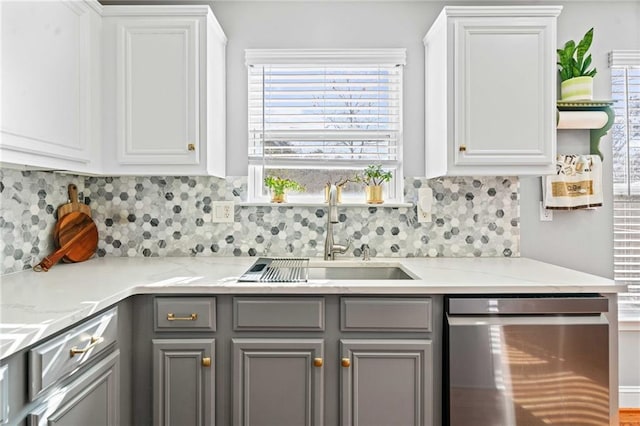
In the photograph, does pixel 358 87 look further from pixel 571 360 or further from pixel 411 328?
pixel 571 360

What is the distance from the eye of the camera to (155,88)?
2.02m

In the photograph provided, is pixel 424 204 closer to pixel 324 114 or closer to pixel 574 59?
pixel 324 114

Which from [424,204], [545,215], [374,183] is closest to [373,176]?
[374,183]

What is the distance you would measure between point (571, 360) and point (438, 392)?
532 mm

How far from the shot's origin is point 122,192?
2365 mm

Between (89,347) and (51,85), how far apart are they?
108 cm

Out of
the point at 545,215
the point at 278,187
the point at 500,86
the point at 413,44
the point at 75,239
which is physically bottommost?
the point at 75,239

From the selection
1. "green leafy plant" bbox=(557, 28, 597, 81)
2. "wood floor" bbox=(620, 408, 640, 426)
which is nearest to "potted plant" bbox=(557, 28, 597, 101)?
"green leafy plant" bbox=(557, 28, 597, 81)

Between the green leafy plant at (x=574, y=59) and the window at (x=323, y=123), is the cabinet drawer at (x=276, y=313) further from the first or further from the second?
the green leafy plant at (x=574, y=59)

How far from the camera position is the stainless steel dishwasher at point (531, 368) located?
160 cm

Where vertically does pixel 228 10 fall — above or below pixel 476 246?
above

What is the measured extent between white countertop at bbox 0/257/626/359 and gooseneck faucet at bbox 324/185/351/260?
0.34m

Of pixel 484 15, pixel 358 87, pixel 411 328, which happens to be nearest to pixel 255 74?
pixel 358 87

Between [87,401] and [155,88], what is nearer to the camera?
[87,401]
